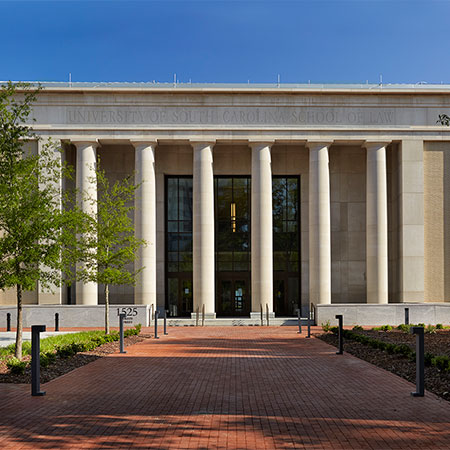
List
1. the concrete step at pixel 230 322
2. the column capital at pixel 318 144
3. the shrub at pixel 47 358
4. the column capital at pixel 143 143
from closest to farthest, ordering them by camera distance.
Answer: the shrub at pixel 47 358 → the concrete step at pixel 230 322 → the column capital at pixel 143 143 → the column capital at pixel 318 144

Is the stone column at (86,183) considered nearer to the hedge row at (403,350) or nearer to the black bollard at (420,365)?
the hedge row at (403,350)

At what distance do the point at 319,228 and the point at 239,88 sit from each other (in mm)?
10084

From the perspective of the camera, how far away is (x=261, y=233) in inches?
1387

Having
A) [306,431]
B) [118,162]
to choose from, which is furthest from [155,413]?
[118,162]

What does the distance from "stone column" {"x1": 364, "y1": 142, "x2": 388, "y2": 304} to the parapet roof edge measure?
3.57 meters

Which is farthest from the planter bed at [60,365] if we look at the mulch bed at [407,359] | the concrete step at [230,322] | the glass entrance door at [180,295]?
the glass entrance door at [180,295]

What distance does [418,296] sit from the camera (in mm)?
35438

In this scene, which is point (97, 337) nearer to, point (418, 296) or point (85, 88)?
point (85, 88)

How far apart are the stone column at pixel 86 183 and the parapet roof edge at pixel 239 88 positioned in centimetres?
355

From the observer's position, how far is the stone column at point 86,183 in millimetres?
34594

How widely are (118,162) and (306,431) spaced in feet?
106

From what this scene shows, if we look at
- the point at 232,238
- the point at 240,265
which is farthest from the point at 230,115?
the point at 240,265

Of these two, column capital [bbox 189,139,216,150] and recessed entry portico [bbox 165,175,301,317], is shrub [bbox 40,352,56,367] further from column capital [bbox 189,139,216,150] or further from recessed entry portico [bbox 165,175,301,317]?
recessed entry portico [bbox 165,175,301,317]

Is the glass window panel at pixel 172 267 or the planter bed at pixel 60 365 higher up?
the glass window panel at pixel 172 267
